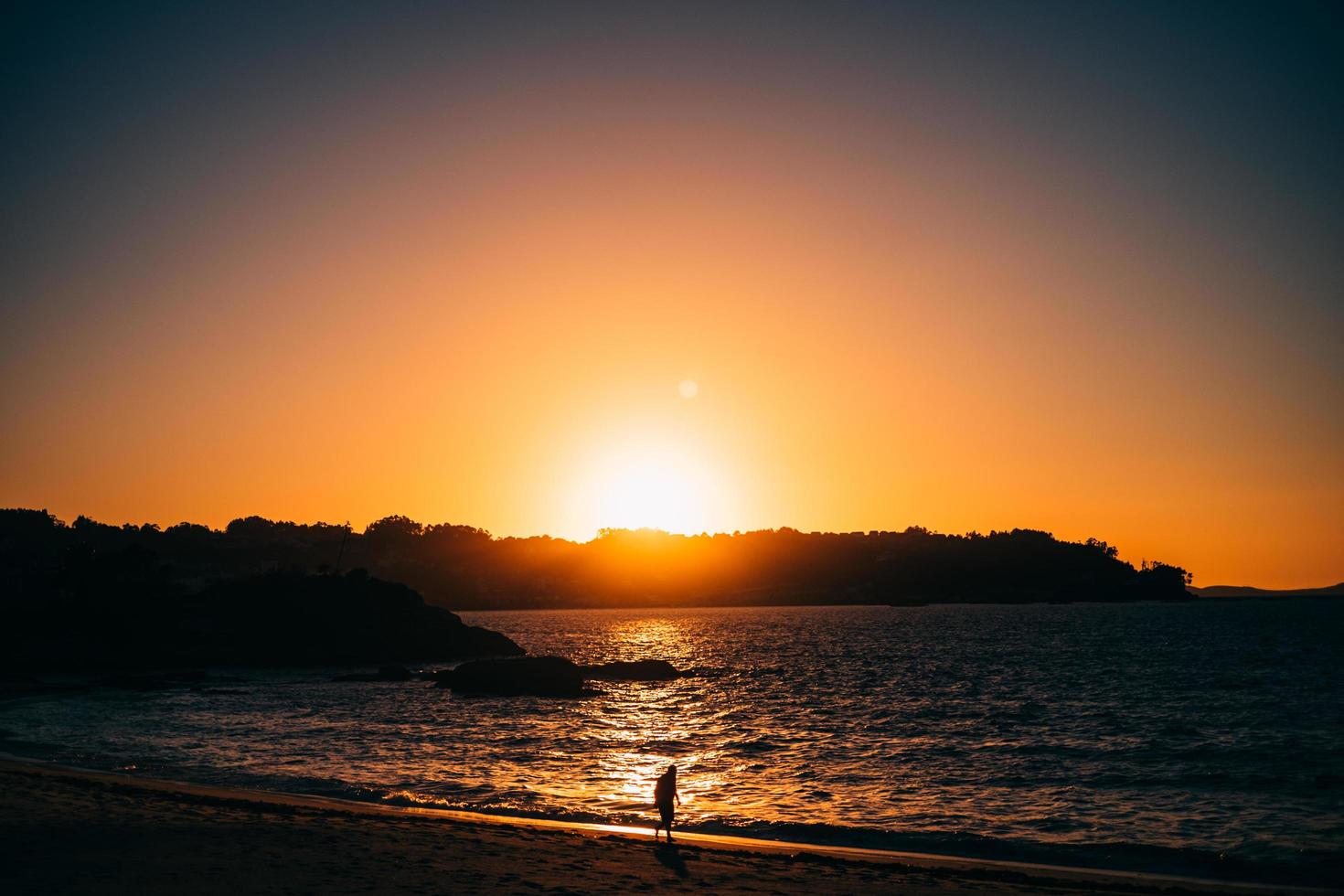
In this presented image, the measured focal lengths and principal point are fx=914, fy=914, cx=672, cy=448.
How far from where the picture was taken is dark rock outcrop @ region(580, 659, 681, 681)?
259ft

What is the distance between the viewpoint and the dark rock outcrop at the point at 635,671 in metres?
79.0

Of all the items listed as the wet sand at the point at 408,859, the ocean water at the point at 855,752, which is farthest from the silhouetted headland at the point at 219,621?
the wet sand at the point at 408,859

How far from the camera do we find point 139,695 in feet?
207

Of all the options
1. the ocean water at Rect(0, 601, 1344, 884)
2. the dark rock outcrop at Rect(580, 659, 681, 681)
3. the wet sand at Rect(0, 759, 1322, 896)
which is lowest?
the dark rock outcrop at Rect(580, 659, 681, 681)

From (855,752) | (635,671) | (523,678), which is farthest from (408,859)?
(635,671)

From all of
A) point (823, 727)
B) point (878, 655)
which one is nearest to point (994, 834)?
point (823, 727)

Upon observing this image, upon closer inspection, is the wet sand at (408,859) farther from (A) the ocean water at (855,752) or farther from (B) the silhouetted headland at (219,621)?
(B) the silhouetted headland at (219,621)

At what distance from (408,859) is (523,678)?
48.2 m

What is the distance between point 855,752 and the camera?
1508 inches

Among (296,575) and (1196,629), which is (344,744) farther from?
(1196,629)

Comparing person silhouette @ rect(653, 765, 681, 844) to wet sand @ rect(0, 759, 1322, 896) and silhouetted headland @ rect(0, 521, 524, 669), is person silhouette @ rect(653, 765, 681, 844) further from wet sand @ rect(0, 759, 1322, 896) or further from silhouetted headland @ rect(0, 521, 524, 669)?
silhouetted headland @ rect(0, 521, 524, 669)

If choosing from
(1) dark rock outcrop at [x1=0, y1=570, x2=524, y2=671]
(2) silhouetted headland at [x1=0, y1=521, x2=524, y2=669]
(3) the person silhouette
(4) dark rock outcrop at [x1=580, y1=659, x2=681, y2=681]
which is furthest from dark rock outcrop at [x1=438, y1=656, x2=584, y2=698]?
(3) the person silhouette

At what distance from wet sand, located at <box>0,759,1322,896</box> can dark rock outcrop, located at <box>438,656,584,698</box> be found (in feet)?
134

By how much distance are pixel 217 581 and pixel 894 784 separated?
100119 millimetres
